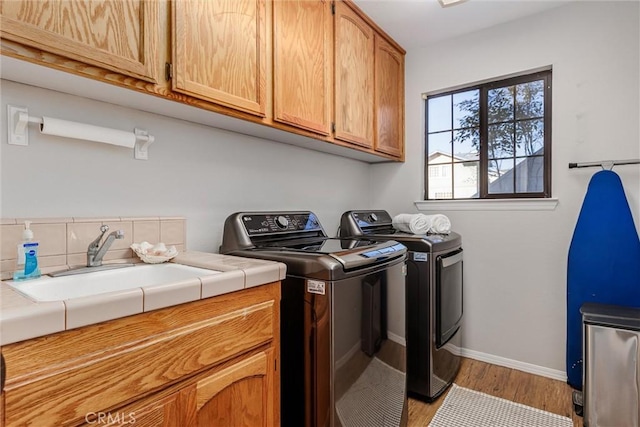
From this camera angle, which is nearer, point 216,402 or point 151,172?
point 216,402

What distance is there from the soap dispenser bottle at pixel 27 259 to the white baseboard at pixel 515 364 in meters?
2.42

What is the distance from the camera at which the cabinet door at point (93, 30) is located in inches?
35.2

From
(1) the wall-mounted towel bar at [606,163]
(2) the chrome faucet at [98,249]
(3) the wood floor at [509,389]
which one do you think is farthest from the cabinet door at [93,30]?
(1) the wall-mounted towel bar at [606,163]

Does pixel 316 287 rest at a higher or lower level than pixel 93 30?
lower

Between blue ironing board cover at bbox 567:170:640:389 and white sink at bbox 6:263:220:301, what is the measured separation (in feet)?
7.08

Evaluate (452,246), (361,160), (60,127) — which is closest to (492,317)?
(452,246)

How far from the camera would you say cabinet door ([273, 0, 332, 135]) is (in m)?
1.63

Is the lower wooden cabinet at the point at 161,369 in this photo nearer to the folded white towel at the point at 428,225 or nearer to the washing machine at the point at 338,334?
the washing machine at the point at 338,334

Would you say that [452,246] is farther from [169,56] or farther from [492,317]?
[169,56]

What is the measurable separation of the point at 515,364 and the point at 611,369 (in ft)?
2.75

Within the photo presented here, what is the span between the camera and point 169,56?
1217mm

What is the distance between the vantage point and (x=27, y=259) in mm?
1048

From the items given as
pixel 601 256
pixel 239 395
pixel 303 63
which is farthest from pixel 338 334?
pixel 601 256

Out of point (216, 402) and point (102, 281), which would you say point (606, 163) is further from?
point (102, 281)
